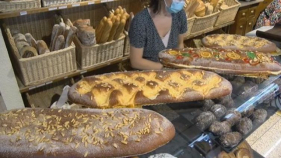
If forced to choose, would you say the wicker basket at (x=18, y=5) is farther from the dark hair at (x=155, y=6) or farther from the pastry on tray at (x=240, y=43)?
the pastry on tray at (x=240, y=43)

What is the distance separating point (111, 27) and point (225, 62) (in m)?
1.29

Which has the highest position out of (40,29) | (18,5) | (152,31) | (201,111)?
(18,5)

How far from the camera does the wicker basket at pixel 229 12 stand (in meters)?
3.73

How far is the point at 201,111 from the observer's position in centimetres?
125

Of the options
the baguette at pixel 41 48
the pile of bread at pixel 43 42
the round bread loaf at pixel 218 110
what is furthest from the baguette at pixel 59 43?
the round bread loaf at pixel 218 110

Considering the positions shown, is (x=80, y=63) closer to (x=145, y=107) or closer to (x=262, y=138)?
(x=145, y=107)

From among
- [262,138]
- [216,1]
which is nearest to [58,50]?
[262,138]

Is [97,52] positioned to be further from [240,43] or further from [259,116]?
[259,116]

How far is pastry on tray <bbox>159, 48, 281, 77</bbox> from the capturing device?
1.62 metres

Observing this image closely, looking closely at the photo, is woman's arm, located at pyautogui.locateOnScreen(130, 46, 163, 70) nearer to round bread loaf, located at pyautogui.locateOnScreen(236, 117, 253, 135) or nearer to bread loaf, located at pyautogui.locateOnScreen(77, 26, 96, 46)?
bread loaf, located at pyautogui.locateOnScreen(77, 26, 96, 46)

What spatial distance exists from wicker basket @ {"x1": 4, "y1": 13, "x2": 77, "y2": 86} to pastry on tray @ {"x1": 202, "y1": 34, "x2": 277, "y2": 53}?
1374 millimetres

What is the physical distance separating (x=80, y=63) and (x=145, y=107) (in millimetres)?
1589

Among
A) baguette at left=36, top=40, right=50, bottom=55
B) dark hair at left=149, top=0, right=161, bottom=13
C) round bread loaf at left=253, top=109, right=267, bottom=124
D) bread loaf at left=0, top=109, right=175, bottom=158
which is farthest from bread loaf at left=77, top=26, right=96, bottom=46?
round bread loaf at left=253, top=109, right=267, bottom=124

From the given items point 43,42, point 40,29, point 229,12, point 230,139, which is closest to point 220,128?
point 230,139
